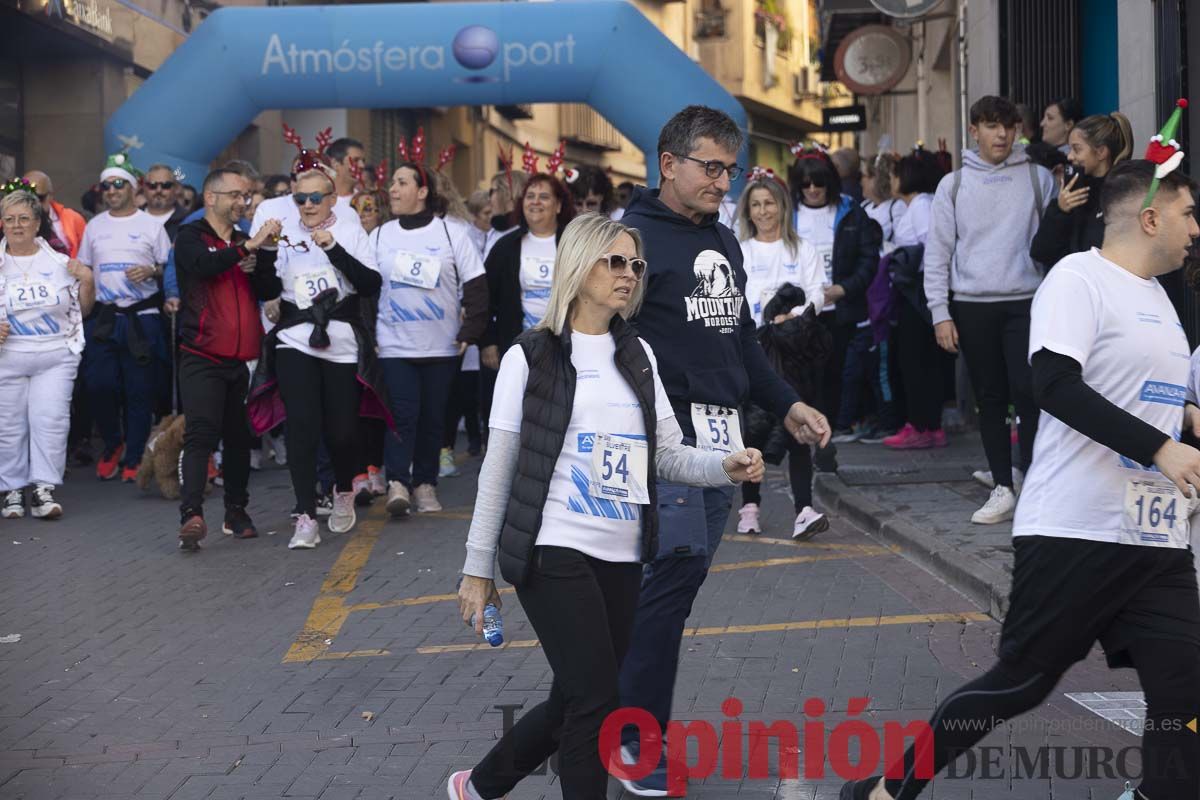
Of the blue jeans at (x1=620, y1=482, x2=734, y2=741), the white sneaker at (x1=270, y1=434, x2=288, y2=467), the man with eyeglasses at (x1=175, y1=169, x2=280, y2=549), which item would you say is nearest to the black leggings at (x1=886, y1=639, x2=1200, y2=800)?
the blue jeans at (x1=620, y1=482, x2=734, y2=741)

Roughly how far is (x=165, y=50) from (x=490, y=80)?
234 inches

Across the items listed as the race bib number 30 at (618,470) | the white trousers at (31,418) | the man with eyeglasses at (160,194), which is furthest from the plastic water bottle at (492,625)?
the man with eyeglasses at (160,194)

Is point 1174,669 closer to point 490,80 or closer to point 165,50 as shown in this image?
point 490,80

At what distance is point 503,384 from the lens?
430 centimetres

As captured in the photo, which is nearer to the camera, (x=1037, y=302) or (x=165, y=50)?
(x=1037, y=302)

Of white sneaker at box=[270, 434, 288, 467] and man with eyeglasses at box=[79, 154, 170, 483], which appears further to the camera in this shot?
white sneaker at box=[270, 434, 288, 467]

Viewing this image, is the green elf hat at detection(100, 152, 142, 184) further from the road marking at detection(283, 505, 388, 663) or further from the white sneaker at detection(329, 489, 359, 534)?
the white sneaker at detection(329, 489, 359, 534)

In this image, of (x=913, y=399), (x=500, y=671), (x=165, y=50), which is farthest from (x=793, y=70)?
(x=500, y=671)

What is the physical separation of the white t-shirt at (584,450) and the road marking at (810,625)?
2.60 metres

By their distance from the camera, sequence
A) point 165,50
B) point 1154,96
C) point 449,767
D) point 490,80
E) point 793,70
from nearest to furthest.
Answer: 1. point 449,767
2. point 1154,96
3. point 490,80
4. point 165,50
5. point 793,70

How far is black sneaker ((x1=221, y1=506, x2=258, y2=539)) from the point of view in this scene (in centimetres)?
965

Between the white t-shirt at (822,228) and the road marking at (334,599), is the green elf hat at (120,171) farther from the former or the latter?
the white t-shirt at (822,228)

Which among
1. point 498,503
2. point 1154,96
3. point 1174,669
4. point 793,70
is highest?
point 793,70

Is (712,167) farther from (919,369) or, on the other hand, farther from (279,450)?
(279,450)
